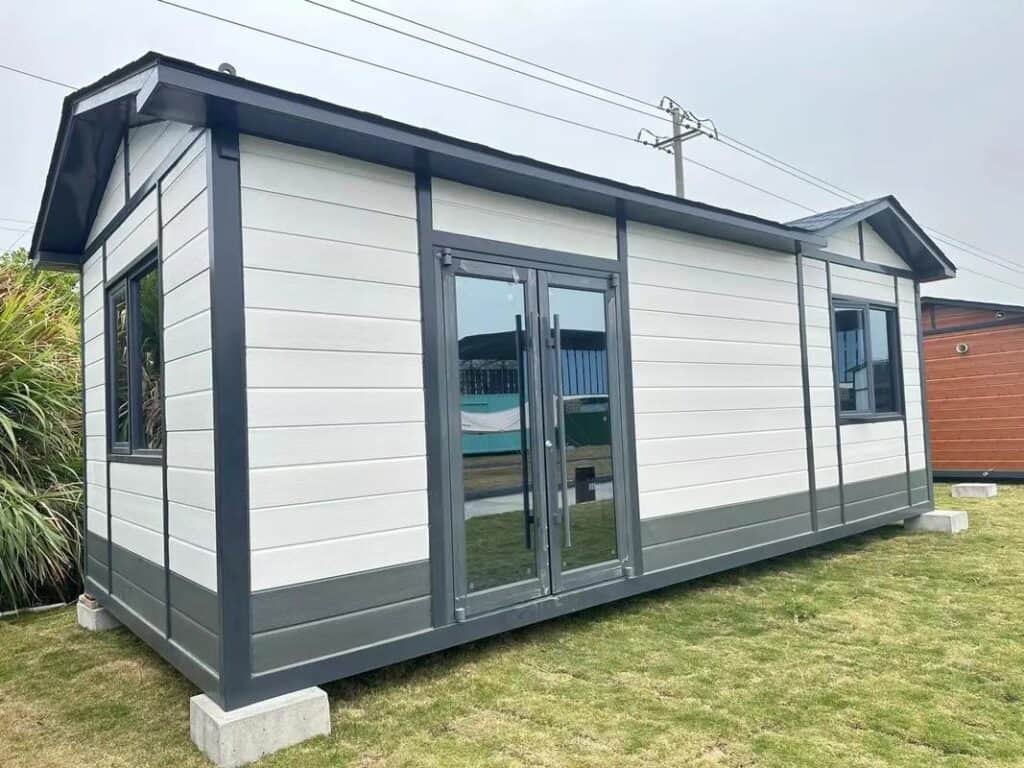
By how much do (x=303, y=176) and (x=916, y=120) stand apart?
23.9 m

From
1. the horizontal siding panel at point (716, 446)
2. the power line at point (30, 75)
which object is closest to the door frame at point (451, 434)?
the horizontal siding panel at point (716, 446)

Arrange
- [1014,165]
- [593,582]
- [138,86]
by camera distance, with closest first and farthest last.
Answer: [138,86]
[593,582]
[1014,165]

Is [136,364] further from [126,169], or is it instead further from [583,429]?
[583,429]

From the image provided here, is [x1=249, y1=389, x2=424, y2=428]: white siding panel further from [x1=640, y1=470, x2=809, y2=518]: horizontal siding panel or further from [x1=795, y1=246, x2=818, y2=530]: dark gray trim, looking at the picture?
[x1=795, y1=246, x2=818, y2=530]: dark gray trim

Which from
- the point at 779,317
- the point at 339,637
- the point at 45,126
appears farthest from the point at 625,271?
the point at 45,126

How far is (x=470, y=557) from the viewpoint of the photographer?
11.6 feet

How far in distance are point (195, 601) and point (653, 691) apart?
198 cm

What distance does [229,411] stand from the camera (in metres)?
2.78

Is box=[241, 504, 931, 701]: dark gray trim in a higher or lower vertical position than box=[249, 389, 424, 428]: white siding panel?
lower

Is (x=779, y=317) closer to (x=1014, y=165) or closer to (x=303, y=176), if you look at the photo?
(x=303, y=176)

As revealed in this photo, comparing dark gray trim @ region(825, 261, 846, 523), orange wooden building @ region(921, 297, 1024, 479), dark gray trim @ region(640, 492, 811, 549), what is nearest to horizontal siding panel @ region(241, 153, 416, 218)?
dark gray trim @ region(640, 492, 811, 549)

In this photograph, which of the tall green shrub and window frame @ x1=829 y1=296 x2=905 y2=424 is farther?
window frame @ x1=829 y1=296 x2=905 y2=424

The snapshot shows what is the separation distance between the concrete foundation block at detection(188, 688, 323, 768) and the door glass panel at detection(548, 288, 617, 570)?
1556mm

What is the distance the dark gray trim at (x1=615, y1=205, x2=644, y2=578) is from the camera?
14.2ft
